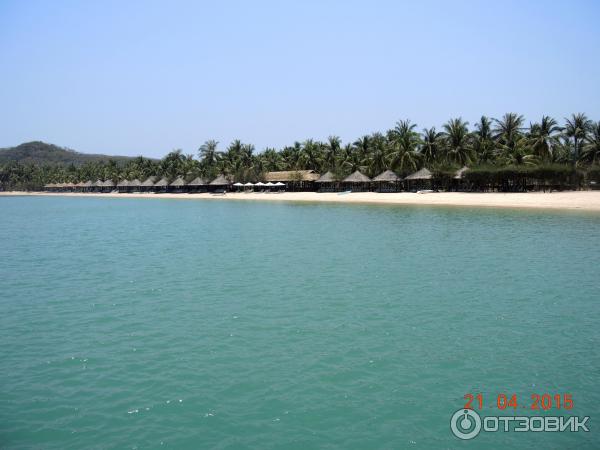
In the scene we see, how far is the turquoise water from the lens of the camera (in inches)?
245

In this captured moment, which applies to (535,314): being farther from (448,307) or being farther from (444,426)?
(444,426)

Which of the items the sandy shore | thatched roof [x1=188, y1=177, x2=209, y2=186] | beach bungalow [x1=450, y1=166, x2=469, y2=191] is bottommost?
the sandy shore

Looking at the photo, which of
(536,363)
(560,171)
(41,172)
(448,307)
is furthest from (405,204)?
(41,172)

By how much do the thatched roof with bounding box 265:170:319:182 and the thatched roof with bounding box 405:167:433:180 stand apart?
16.9 m

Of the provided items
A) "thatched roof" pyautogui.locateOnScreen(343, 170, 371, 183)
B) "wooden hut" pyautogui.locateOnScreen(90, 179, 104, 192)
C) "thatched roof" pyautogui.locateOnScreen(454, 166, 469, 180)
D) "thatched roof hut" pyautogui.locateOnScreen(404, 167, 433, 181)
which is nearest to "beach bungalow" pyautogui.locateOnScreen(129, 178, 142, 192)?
"wooden hut" pyautogui.locateOnScreen(90, 179, 104, 192)

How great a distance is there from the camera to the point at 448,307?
11.4 meters

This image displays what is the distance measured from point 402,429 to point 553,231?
22.6 m

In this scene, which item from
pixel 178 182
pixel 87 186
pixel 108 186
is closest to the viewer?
pixel 178 182

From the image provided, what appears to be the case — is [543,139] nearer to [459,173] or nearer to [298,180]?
[459,173]

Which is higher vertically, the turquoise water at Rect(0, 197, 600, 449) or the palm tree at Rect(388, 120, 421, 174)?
the palm tree at Rect(388, 120, 421, 174)

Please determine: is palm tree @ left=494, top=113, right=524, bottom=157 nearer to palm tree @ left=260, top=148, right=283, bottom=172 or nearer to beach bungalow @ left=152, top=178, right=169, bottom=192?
palm tree @ left=260, top=148, right=283, bottom=172

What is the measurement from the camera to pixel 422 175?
190 ft

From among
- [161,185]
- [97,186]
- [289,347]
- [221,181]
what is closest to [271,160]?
[221,181]
